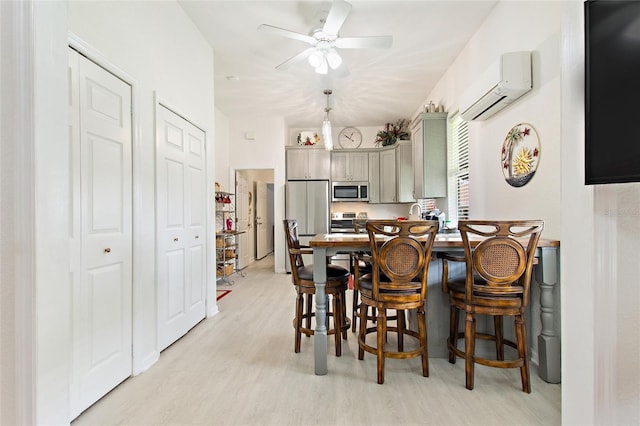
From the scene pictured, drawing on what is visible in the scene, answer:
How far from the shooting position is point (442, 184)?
14.0 ft

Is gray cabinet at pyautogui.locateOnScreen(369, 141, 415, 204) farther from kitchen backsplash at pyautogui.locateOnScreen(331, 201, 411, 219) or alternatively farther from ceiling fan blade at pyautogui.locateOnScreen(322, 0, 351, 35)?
ceiling fan blade at pyautogui.locateOnScreen(322, 0, 351, 35)

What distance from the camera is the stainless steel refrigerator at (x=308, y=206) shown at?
5723mm

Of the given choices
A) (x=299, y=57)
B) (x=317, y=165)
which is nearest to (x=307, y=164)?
(x=317, y=165)

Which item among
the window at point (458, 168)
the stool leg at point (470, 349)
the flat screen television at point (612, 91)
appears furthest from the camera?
the window at point (458, 168)

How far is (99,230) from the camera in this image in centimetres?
184

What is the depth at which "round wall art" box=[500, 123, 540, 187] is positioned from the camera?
2.29 m

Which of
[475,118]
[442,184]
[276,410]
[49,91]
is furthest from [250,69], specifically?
[276,410]

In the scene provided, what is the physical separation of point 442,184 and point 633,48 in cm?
347

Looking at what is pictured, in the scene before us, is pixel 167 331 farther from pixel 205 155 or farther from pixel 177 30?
pixel 177 30

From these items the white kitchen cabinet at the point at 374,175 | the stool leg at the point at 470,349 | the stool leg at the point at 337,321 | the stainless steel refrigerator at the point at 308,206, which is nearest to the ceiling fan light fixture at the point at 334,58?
the stool leg at the point at 337,321

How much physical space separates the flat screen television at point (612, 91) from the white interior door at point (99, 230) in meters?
2.31

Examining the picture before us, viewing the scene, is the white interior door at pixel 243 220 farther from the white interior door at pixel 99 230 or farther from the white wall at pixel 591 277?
the white wall at pixel 591 277

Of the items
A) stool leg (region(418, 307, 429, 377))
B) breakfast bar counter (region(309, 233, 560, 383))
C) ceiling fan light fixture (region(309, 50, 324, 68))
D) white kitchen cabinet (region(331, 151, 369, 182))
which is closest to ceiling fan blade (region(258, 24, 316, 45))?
ceiling fan light fixture (region(309, 50, 324, 68))

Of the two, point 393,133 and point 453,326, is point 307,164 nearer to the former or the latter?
point 393,133
